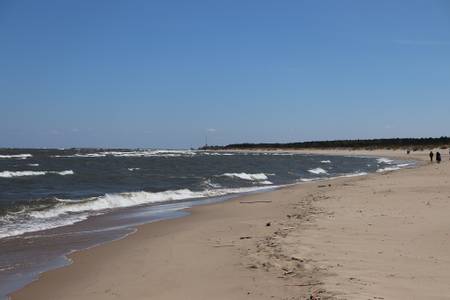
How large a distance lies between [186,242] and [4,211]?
772cm

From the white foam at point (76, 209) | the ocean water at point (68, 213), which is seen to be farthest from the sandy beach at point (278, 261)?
the white foam at point (76, 209)

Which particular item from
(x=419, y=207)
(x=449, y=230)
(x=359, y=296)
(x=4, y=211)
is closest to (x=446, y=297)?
(x=359, y=296)

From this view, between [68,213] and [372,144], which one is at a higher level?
[372,144]

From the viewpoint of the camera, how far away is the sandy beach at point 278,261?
5.64 m

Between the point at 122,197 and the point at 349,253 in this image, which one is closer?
the point at 349,253

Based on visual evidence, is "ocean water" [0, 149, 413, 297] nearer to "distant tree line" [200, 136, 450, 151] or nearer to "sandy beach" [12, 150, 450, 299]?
"sandy beach" [12, 150, 450, 299]

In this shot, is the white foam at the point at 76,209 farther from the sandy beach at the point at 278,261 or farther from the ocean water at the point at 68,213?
the sandy beach at the point at 278,261

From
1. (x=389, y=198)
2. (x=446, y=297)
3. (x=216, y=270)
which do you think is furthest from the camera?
(x=389, y=198)

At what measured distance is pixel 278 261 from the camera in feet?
22.6

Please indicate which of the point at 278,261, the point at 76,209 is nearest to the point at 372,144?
the point at 76,209

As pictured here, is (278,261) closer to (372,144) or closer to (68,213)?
(68,213)

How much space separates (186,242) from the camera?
376 inches

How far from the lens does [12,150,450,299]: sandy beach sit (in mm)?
5645

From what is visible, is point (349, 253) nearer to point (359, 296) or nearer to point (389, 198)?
point (359, 296)
